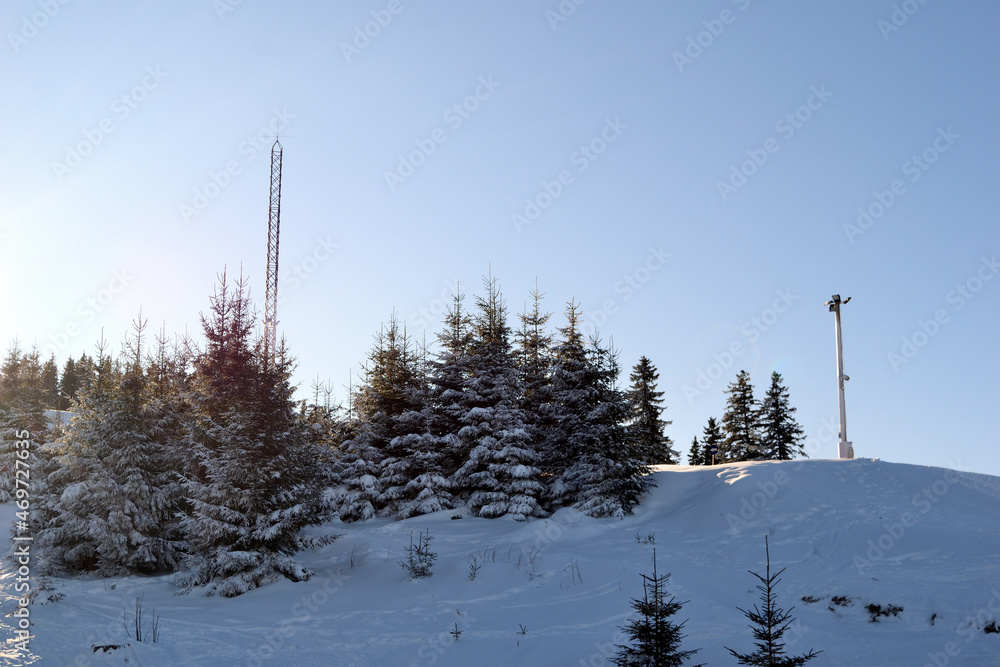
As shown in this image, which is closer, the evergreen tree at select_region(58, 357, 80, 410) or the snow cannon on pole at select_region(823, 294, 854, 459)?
Answer: the snow cannon on pole at select_region(823, 294, 854, 459)

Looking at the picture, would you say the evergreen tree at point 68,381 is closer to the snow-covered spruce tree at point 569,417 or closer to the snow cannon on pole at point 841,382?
the snow-covered spruce tree at point 569,417

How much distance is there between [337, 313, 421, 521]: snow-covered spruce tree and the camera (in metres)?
27.1

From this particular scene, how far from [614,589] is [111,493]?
43.3 feet

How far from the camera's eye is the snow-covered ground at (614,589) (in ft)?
37.3

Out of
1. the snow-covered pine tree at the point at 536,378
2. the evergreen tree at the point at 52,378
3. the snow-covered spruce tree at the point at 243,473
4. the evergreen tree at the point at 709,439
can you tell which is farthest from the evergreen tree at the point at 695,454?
the evergreen tree at the point at 52,378

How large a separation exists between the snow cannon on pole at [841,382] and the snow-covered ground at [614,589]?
8.32 ft

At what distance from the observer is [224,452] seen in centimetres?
1672

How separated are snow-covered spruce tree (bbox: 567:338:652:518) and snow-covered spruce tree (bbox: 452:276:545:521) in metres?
1.86

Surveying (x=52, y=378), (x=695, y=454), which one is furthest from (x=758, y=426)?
(x=52, y=378)

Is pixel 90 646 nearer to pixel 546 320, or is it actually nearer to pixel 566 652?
pixel 566 652

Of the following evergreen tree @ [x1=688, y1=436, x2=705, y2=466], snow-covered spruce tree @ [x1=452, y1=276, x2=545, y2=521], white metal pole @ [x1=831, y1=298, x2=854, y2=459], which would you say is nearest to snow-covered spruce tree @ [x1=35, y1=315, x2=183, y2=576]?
snow-covered spruce tree @ [x1=452, y1=276, x2=545, y2=521]

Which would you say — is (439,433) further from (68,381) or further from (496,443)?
(68,381)

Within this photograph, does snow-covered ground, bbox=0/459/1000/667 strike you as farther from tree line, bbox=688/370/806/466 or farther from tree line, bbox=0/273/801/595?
tree line, bbox=688/370/806/466

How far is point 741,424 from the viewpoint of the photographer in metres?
45.1
